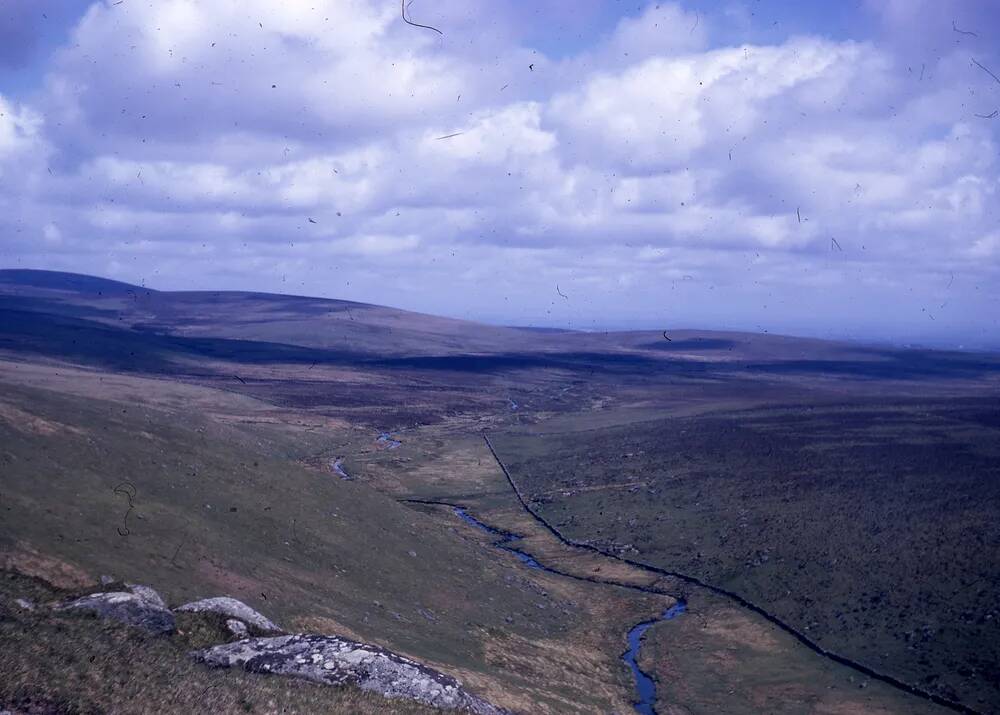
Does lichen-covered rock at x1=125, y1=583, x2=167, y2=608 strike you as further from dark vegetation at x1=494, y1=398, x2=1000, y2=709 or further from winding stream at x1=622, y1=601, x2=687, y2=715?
dark vegetation at x1=494, y1=398, x2=1000, y2=709

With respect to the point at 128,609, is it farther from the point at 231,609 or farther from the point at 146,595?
the point at 231,609

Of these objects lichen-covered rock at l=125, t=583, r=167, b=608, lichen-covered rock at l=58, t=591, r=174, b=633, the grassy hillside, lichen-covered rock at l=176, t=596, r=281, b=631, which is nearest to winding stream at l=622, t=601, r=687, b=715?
the grassy hillside

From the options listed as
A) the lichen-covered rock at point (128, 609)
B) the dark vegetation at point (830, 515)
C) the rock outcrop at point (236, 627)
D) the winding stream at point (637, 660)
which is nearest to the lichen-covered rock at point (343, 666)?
the rock outcrop at point (236, 627)

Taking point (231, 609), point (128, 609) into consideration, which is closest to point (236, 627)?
point (231, 609)

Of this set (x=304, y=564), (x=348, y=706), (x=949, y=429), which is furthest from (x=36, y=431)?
(x=949, y=429)

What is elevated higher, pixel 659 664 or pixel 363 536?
Answer: pixel 363 536

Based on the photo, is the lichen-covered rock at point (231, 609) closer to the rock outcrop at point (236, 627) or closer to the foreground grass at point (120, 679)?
the rock outcrop at point (236, 627)

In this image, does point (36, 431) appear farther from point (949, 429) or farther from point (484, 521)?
point (949, 429)
